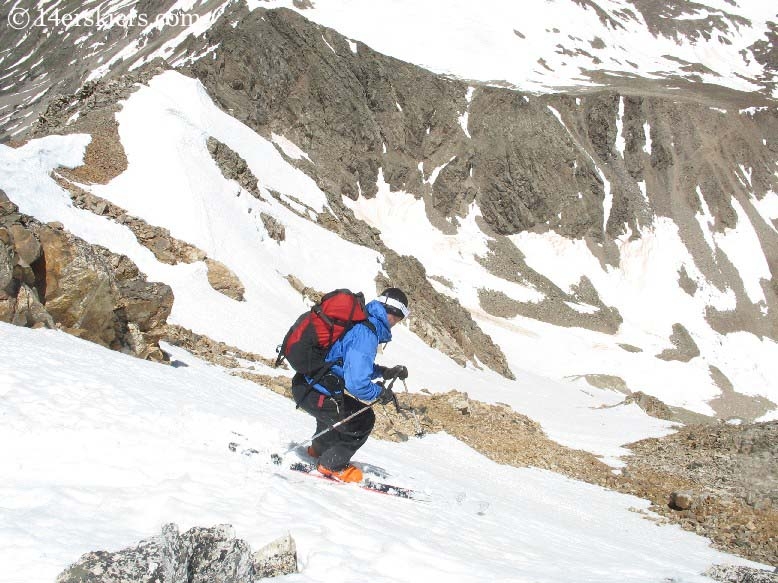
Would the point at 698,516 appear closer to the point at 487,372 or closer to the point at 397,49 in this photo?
the point at 487,372

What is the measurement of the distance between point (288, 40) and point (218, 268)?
64.3 m

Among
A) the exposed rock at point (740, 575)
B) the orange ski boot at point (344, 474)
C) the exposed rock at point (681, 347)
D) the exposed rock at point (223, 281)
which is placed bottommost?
the orange ski boot at point (344, 474)

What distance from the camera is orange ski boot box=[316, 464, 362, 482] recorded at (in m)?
6.80

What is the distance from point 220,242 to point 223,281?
255 cm

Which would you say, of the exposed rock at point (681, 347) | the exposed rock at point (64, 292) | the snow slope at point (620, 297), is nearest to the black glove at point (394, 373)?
the exposed rock at point (64, 292)

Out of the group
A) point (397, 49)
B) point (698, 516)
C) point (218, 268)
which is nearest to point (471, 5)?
point (397, 49)

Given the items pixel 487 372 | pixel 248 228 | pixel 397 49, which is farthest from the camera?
pixel 397 49

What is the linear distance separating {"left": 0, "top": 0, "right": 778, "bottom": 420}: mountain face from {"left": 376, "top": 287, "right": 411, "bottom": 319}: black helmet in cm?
5095

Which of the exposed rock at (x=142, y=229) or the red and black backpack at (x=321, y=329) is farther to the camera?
the exposed rock at (x=142, y=229)

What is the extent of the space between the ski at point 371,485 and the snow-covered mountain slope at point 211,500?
0.67 feet

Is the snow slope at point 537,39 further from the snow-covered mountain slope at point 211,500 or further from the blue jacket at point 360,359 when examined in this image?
the blue jacket at point 360,359

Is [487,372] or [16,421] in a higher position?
[487,372]

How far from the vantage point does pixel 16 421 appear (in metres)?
5.55

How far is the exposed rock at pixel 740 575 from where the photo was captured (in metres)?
6.08
